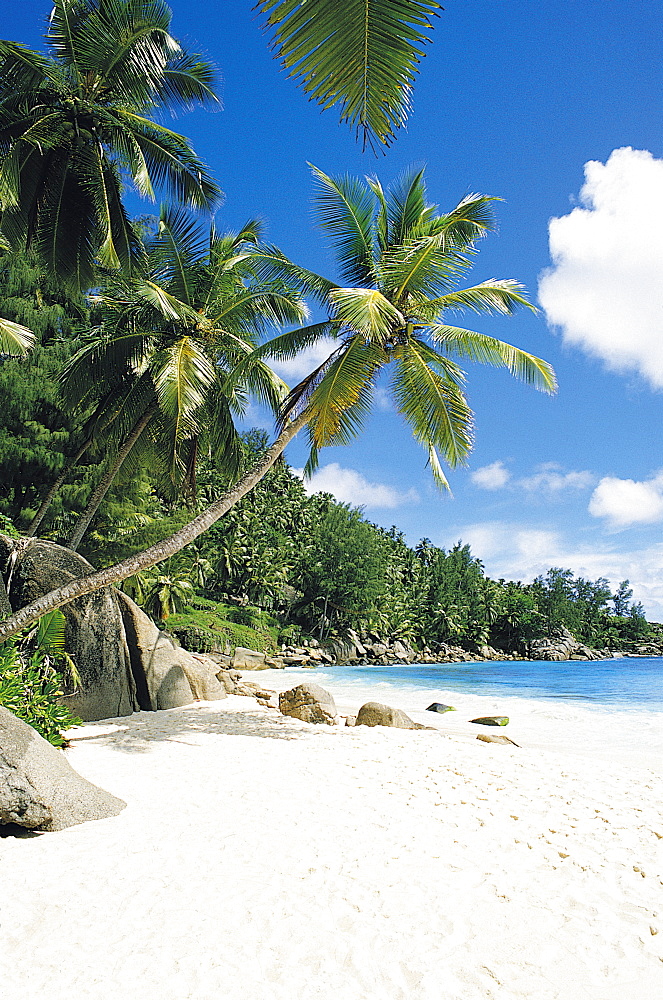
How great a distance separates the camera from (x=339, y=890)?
3762 millimetres

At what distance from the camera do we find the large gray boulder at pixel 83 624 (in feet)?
31.7

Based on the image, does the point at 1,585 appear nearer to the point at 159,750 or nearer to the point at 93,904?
the point at 159,750

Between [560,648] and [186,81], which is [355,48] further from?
[560,648]

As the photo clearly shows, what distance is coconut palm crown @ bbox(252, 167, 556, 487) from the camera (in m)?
10.4

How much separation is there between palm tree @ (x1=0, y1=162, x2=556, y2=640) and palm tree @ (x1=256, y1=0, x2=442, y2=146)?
647 centimetres

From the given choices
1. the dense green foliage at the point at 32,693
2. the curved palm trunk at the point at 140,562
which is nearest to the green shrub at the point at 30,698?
the dense green foliage at the point at 32,693

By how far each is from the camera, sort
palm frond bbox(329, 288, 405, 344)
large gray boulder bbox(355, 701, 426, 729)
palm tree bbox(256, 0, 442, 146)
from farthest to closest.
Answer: large gray boulder bbox(355, 701, 426, 729)
palm frond bbox(329, 288, 405, 344)
palm tree bbox(256, 0, 442, 146)

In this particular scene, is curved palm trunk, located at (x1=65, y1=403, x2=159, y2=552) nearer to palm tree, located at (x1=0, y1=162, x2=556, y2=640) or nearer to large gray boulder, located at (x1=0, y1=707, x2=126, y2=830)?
palm tree, located at (x1=0, y1=162, x2=556, y2=640)

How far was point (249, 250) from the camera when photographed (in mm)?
12188

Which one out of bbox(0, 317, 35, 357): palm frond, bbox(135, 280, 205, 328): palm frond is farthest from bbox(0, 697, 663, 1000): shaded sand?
bbox(135, 280, 205, 328): palm frond

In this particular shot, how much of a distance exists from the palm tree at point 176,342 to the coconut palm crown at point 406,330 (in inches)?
67.0

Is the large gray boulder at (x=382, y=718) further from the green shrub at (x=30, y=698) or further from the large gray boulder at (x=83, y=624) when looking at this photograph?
the green shrub at (x=30, y=698)

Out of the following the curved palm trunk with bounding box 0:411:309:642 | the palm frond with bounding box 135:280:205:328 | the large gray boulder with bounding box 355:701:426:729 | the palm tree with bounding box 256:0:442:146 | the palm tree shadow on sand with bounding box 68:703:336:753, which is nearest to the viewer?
the palm tree with bounding box 256:0:442:146

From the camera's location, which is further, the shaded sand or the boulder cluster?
the boulder cluster
